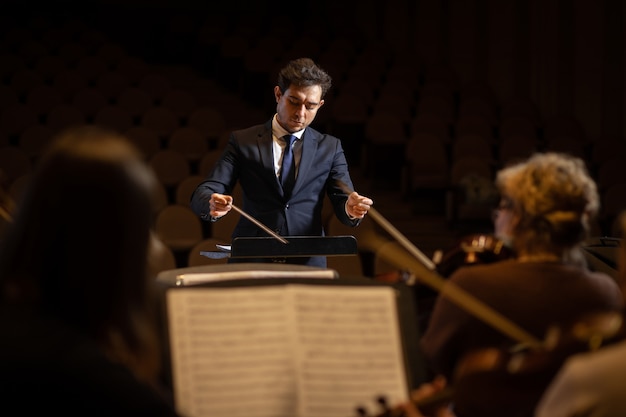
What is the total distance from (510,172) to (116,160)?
1023 millimetres

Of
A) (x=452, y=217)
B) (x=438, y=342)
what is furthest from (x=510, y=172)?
(x=452, y=217)

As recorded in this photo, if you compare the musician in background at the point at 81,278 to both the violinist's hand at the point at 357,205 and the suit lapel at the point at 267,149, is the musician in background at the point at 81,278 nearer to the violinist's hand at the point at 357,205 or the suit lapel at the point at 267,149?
the violinist's hand at the point at 357,205

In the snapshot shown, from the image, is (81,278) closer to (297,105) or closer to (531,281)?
(531,281)

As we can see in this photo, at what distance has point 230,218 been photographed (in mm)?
4742

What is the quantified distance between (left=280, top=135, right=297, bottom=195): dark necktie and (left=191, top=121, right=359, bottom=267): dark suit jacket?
3cm

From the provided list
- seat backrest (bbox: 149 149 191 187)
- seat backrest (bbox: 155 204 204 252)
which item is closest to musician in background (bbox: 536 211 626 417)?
seat backrest (bbox: 155 204 204 252)

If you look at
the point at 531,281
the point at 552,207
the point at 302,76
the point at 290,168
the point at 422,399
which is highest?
the point at 302,76

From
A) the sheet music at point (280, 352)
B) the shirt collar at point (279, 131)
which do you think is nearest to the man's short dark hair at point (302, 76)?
the shirt collar at point (279, 131)

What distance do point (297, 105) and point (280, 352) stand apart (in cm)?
140

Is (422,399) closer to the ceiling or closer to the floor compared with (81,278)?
closer to the floor

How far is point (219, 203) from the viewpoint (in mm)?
2455

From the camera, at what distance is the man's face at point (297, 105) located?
2668 millimetres

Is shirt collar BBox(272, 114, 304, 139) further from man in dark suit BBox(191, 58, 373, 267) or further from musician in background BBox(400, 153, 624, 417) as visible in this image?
musician in background BBox(400, 153, 624, 417)

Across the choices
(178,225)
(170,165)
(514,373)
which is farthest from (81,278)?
(170,165)
